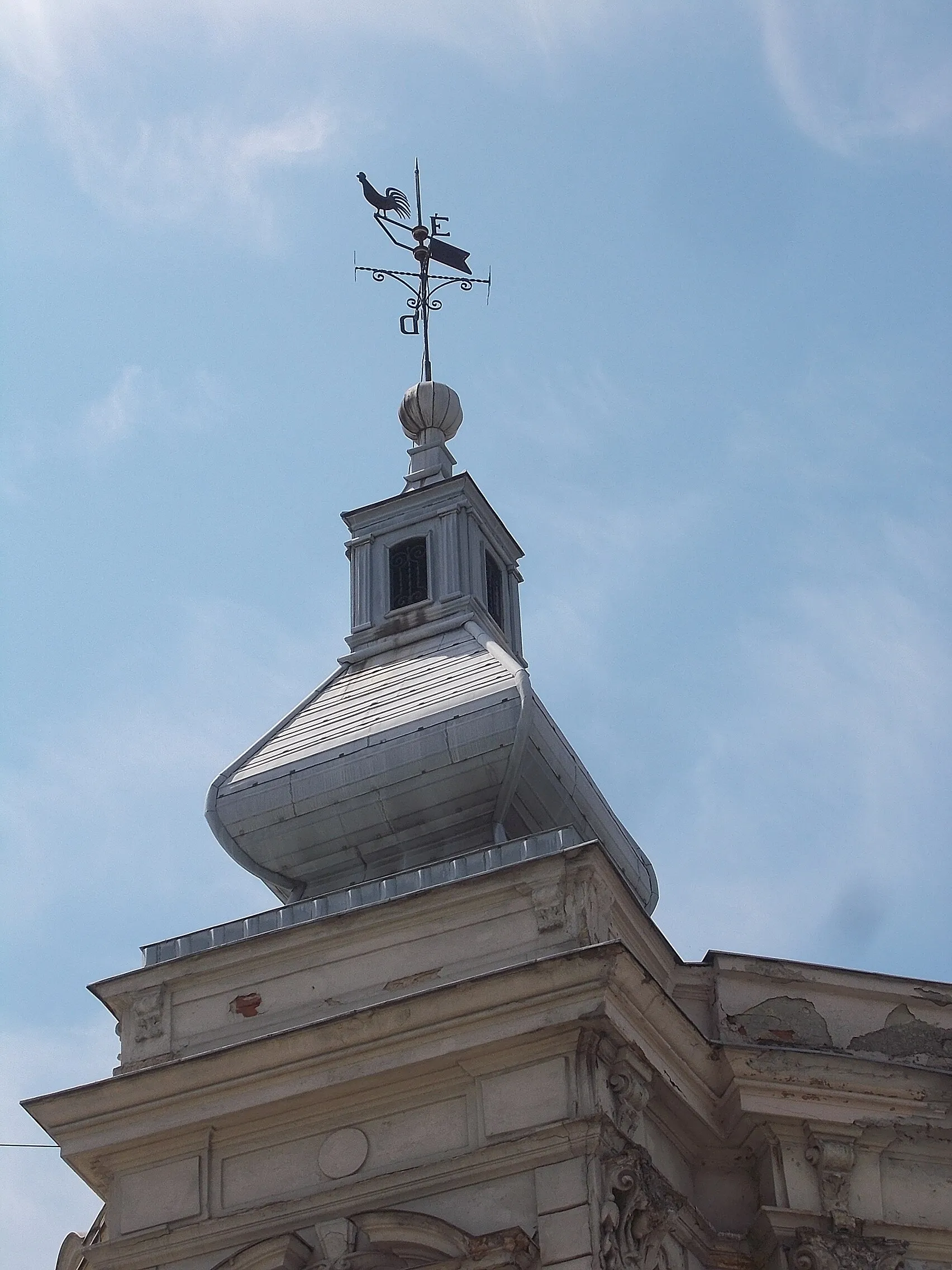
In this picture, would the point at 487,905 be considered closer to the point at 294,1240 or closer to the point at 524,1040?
the point at 524,1040

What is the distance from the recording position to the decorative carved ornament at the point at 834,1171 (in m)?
19.9

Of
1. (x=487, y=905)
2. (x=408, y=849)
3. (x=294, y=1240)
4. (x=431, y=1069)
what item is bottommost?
(x=294, y=1240)

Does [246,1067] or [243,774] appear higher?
[243,774]

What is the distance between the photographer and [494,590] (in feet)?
90.3

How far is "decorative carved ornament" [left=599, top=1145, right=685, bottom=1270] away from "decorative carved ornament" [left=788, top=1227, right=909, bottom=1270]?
4.36 ft

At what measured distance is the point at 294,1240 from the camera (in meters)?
18.8

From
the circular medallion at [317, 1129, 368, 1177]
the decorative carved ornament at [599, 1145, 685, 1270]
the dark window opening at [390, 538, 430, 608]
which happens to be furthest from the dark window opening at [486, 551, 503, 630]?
the decorative carved ornament at [599, 1145, 685, 1270]

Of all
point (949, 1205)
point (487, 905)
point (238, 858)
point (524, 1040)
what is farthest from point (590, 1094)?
point (238, 858)

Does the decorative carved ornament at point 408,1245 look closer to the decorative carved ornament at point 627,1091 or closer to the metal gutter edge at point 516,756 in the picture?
the decorative carved ornament at point 627,1091

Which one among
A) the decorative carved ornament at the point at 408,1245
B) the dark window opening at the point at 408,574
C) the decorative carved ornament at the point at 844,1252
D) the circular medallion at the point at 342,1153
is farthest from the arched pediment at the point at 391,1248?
the dark window opening at the point at 408,574

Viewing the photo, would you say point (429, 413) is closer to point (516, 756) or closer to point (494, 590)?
point (494, 590)

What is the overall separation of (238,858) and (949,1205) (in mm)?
7297

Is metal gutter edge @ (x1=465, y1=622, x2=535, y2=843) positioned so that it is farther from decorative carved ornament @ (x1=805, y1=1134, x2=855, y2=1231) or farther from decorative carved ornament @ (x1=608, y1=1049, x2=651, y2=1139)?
decorative carved ornament @ (x1=805, y1=1134, x2=855, y2=1231)

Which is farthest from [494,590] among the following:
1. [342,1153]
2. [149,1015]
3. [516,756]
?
[342,1153]
